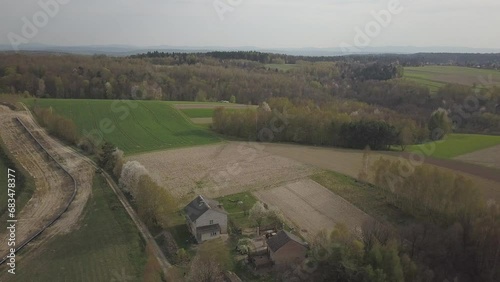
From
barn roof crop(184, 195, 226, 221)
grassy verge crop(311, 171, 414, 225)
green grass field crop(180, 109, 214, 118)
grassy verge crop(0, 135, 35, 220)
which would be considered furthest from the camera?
green grass field crop(180, 109, 214, 118)

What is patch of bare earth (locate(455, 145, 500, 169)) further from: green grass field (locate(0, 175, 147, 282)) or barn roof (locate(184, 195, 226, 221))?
green grass field (locate(0, 175, 147, 282))

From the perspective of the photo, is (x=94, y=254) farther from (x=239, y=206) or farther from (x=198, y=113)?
(x=198, y=113)

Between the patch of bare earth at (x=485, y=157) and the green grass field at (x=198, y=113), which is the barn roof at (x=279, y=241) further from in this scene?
the green grass field at (x=198, y=113)

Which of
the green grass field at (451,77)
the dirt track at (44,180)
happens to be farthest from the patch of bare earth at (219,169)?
the green grass field at (451,77)

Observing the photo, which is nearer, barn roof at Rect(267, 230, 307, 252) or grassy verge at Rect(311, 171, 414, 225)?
barn roof at Rect(267, 230, 307, 252)

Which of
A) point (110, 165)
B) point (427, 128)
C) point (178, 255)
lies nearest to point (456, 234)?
point (178, 255)

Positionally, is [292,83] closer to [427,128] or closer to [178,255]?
[427,128]

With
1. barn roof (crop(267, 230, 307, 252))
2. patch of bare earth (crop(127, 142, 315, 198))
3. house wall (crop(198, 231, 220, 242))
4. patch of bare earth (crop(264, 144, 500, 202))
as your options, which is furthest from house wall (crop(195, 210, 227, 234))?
patch of bare earth (crop(264, 144, 500, 202))
